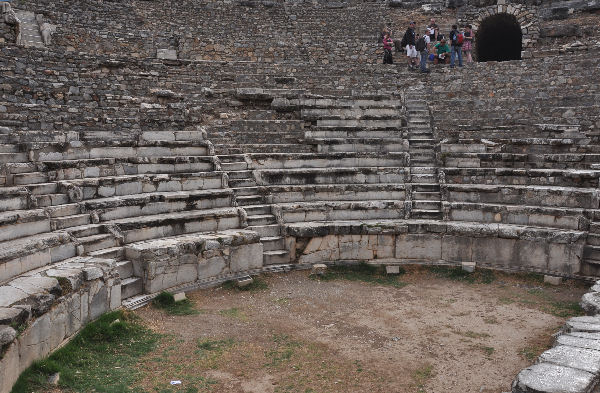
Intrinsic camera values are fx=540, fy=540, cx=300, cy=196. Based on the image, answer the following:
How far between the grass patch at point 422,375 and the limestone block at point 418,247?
4.32m

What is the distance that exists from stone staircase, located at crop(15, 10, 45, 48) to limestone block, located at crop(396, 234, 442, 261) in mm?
12660

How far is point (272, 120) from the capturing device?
1379 centimetres

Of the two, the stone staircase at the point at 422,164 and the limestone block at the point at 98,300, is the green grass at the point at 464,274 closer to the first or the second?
the stone staircase at the point at 422,164

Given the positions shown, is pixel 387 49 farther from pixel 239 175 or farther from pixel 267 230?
pixel 267 230

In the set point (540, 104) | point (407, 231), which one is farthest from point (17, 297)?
point (540, 104)

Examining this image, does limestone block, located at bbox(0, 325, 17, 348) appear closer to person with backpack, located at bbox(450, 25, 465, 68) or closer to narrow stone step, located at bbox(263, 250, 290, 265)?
narrow stone step, located at bbox(263, 250, 290, 265)

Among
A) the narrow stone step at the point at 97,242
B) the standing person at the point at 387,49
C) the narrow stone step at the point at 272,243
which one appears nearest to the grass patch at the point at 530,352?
the narrow stone step at the point at 272,243

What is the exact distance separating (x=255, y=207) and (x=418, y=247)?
3.40m

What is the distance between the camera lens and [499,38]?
21.8 meters

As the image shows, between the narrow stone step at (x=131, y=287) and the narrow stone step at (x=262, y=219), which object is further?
the narrow stone step at (x=262, y=219)

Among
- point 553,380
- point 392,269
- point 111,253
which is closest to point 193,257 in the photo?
point 111,253

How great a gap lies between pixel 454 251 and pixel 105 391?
7.20 metres

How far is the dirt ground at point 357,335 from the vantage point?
6.32 meters

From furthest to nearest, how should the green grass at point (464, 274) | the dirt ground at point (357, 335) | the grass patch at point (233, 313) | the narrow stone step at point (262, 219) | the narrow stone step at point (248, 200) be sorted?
the narrow stone step at point (248, 200) < the narrow stone step at point (262, 219) < the green grass at point (464, 274) < the grass patch at point (233, 313) < the dirt ground at point (357, 335)
